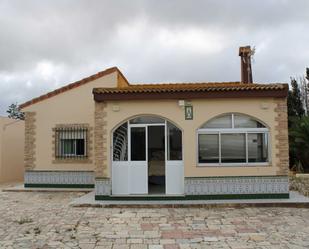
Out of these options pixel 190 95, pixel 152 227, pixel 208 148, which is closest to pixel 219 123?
pixel 208 148

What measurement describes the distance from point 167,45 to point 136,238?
1212 centimetres

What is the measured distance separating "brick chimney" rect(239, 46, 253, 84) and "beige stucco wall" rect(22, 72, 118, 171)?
721 centimetres

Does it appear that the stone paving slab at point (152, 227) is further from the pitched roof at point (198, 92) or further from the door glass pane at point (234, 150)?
the pitched roof at point (198, 92)

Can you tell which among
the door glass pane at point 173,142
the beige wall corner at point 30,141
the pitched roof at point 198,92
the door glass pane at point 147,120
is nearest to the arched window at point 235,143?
the door glass pane at point 173,142

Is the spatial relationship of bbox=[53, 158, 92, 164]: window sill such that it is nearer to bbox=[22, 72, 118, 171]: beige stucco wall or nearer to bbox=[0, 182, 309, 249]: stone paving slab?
bbox=[22, 72, 118, 171]: beige stucco wall

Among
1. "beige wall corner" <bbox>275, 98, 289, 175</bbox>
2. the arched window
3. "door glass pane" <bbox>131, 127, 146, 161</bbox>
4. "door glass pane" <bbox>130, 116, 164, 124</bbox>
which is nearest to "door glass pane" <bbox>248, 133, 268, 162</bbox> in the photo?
the arched window

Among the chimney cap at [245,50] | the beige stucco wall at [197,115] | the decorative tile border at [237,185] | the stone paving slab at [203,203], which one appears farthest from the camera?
the chimney cap at [245,50]

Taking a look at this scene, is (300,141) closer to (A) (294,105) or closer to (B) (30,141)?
(A) (294,105)

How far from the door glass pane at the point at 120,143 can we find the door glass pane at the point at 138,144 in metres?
0.26

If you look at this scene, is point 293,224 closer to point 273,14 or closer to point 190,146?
point 190,146

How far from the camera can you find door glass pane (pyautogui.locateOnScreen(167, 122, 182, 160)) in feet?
40.8

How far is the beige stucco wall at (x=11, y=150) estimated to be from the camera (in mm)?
20453

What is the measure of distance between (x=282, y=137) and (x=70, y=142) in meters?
9.76

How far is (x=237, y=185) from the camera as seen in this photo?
1201 centimetres
